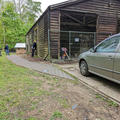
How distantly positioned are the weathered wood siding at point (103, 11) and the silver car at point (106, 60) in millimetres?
5662

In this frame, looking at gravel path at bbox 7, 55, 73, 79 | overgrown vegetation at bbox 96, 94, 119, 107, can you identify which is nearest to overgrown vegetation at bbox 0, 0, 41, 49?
gravel path at bbox 7, 55, 73, 79

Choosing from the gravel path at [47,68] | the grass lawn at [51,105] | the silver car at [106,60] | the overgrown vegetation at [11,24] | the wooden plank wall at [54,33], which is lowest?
the grass lawn at [51,105]

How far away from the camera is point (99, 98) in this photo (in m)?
2.65

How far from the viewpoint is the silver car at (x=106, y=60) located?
2850 millimetres

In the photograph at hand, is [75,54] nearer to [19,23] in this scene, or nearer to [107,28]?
[107,28]

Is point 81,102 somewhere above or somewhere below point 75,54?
below

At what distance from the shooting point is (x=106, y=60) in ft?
10.4

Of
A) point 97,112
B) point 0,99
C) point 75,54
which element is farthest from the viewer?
point 75,54

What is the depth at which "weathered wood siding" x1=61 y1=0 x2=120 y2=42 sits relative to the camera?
8.45m

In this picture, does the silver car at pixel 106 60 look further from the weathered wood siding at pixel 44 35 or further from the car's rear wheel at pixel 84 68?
the weathered wood siding at pixel 44 35

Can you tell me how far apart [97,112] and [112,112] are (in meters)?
0.32

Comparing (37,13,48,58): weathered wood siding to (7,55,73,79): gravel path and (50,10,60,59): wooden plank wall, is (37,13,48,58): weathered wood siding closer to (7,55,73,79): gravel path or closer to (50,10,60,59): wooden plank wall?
(50,10,60,59): wooden plank wall

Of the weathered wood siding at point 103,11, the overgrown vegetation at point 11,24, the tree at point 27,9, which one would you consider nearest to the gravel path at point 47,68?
the weathered wood siding at point 103,11

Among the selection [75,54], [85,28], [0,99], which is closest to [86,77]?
[0,99]
